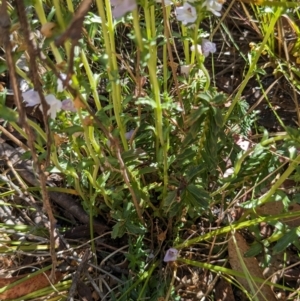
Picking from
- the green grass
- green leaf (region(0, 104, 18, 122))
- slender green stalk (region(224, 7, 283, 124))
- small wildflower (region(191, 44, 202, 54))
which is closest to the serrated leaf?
the green grass

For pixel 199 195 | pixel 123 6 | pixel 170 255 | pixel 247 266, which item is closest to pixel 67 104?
pixel 123 6

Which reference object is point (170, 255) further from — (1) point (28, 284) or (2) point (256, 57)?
(2) point (256, 57)

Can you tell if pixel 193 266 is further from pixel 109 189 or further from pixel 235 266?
pixel 109 189

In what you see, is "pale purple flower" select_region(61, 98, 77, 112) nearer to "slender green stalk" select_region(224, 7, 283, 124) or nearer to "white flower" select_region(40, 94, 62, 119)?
"white flower" select_region(40, 94, 62, 119)

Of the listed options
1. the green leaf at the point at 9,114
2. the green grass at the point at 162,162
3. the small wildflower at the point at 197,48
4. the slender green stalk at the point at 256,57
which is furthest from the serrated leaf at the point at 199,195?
the green leaf at the point at 9,114

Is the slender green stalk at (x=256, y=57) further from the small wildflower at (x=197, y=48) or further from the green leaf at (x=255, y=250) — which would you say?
the green leaf at (x=255, y=250)

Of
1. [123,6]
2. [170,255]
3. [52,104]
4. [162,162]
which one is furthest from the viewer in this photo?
[170,255]

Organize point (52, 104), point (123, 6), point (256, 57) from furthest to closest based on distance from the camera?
1. point (256, 57)
2. point (52, 104)
3. point (123, 6)

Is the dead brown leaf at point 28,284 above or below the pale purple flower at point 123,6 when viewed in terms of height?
below

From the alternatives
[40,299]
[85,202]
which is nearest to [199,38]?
[85,202]
